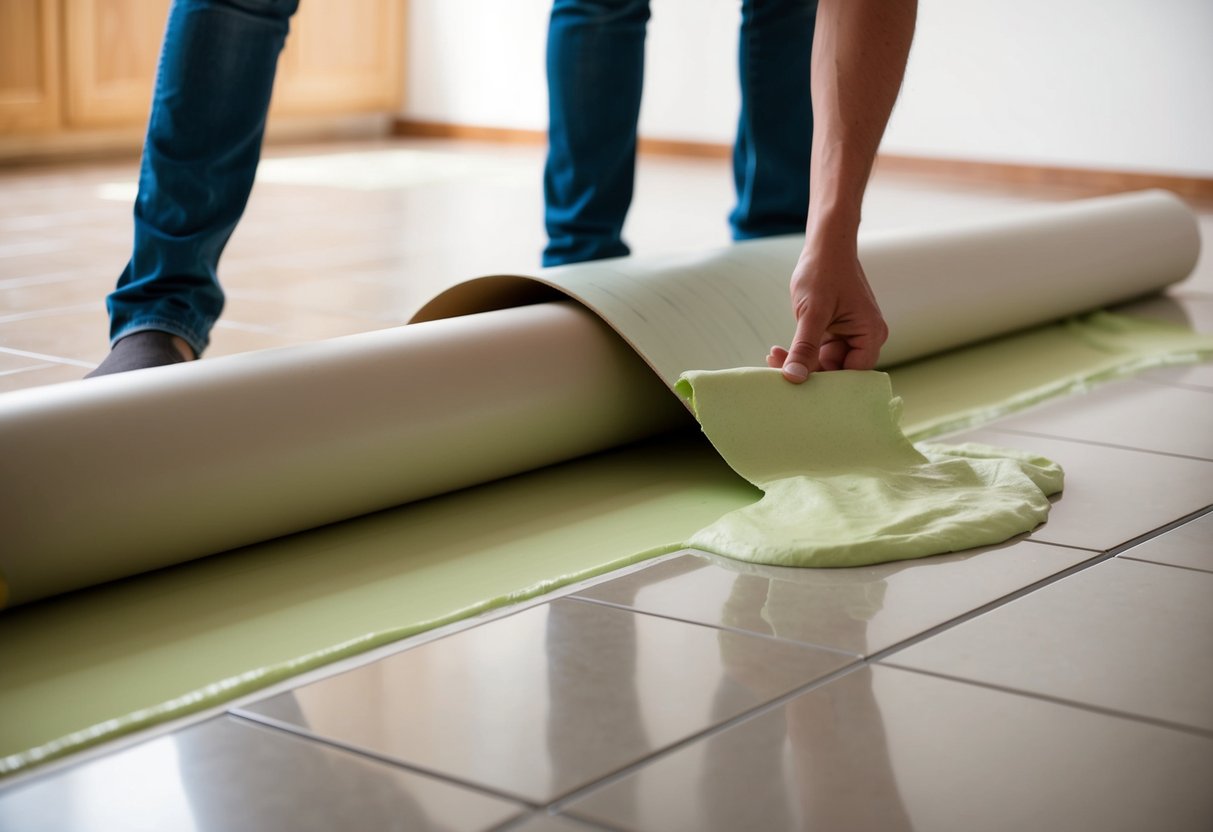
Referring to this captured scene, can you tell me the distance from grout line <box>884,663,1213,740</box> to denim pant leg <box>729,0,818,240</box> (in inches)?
52.2

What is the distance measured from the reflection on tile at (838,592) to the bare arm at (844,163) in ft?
0.97

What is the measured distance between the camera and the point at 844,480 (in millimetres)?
1453

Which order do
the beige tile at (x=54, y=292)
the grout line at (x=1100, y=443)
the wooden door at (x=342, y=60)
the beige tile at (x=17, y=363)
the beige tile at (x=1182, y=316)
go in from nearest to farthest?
the grout line at (x=1100, y=443), the beige tile at (x=17, y=363), the beige tile at (x=1182, y=316), the beige tile at (x=54, y=292), the wooden door at (x=342, y=60)

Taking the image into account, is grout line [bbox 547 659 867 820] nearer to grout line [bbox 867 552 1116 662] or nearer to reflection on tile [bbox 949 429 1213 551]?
grout line [bbox 867 552 1116 662]

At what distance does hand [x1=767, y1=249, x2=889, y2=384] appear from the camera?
146 centimetres

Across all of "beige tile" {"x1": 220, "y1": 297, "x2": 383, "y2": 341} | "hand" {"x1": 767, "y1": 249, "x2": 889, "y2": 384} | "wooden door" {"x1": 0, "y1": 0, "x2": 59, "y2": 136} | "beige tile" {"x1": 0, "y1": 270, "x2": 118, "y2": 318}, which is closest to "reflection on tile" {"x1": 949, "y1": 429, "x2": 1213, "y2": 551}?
"hand" {"x1": 767, "y1": 249, "x2": 889, "y2": 384}

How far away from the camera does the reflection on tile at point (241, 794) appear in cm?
80

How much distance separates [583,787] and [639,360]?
0.87 meters

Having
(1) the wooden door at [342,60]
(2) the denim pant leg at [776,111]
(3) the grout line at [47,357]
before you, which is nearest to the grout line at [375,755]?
(3) the grout line at [47,357]

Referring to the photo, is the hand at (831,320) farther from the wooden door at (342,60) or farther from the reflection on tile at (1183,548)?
the wooden door at (342,60)

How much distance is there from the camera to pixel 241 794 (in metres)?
0.83

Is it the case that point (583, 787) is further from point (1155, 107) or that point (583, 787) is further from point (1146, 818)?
point (1155, 107)

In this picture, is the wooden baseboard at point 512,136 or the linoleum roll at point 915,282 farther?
the wooden baseboard at point 512,136

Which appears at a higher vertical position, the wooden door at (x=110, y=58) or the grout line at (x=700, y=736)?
the wooden door at (x=110, y=58)
